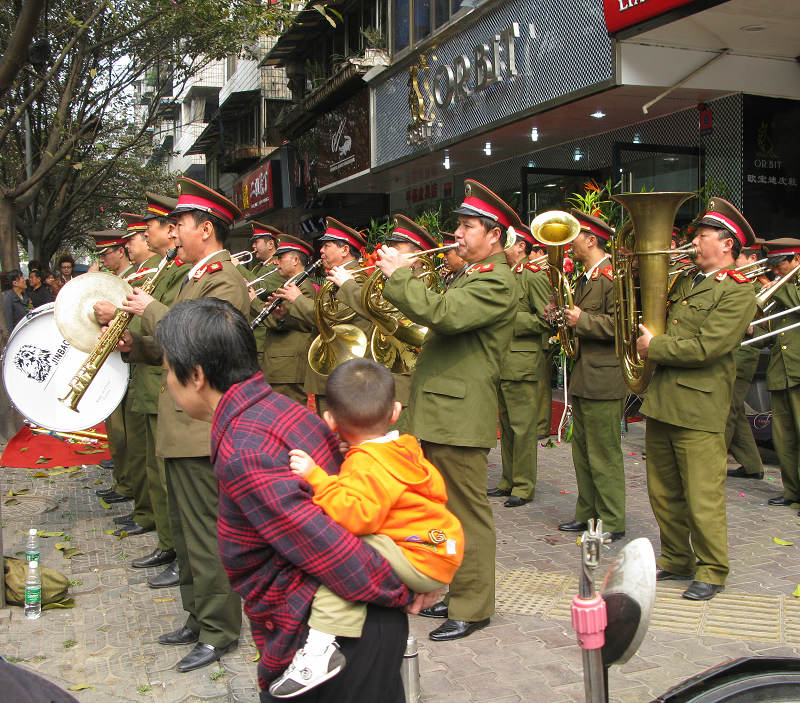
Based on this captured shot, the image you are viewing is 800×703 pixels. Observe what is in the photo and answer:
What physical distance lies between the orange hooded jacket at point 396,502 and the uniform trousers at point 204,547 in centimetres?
199

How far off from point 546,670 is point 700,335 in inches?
77.8

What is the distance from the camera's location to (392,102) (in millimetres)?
13906

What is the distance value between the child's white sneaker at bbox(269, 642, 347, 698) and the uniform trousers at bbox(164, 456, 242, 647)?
6.82ft

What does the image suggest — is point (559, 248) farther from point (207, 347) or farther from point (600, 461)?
point (207, 347)

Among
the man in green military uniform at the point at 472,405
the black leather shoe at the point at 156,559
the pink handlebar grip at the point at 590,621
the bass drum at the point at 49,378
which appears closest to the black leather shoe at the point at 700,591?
the man in green military uniform at the point at 472,405

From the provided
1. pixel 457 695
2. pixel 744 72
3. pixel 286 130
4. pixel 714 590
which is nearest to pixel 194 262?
pixel 457 695

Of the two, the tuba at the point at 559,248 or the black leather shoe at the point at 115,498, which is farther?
the black leather shoe at the point at 115,498

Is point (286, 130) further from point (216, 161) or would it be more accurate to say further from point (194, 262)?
point (194, 262)

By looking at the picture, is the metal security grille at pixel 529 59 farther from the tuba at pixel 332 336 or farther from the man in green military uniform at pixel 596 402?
the tuba at pixel 332 336

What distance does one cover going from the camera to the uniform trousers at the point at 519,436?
22.7 feet

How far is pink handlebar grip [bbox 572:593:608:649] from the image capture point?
188 centimetres

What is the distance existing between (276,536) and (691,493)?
329 cm

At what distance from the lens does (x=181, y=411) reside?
3.98 m

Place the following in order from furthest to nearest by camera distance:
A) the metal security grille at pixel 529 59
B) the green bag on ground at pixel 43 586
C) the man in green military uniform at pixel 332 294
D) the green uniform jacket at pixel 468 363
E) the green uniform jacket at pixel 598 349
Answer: the metal security grille at pixel 529 59 < the man in green military uniform at pixel 332 294 < the green uniform jacket at pixel 598 349 < the green bag on ground at pixel 43 586 < the green uniform jacket at pixel 468 363
